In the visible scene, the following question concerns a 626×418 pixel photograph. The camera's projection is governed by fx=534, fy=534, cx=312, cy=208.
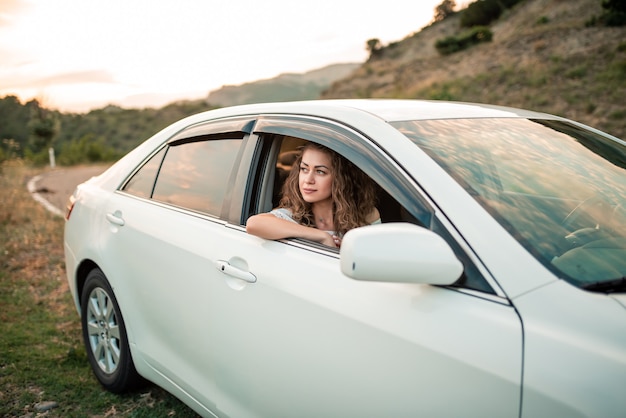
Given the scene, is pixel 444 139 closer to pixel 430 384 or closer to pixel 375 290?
pixel 375 290

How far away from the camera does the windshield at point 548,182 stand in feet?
4.96

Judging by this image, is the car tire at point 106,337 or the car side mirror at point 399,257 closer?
the car side mirror at point 399,257

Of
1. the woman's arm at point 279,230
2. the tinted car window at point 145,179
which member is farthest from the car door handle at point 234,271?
the tinted car window at point 145,179

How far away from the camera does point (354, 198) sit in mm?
2381

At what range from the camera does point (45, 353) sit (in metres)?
3.84

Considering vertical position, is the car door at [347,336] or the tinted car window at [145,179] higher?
the tinted car window at [145,179]

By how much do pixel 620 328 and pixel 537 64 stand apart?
2018 centimetres

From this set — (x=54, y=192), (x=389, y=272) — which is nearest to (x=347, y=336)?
(x=389, y=272)

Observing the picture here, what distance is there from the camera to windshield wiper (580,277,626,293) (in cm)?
137

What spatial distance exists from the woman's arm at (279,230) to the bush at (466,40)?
2970 cm

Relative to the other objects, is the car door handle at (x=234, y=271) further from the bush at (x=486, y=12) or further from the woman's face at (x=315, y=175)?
the bush at (x=486, y=12)

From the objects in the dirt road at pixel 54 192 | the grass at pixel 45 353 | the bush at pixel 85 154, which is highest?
the grass at pixel 45 353

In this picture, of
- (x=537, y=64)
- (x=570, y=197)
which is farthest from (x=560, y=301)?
(x=537, y=64)

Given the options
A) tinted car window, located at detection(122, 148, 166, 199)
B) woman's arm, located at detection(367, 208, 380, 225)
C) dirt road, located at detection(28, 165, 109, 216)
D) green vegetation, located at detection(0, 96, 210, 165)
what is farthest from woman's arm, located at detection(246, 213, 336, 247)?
green vegetation, located at detection(0, 96, 210, 165)
